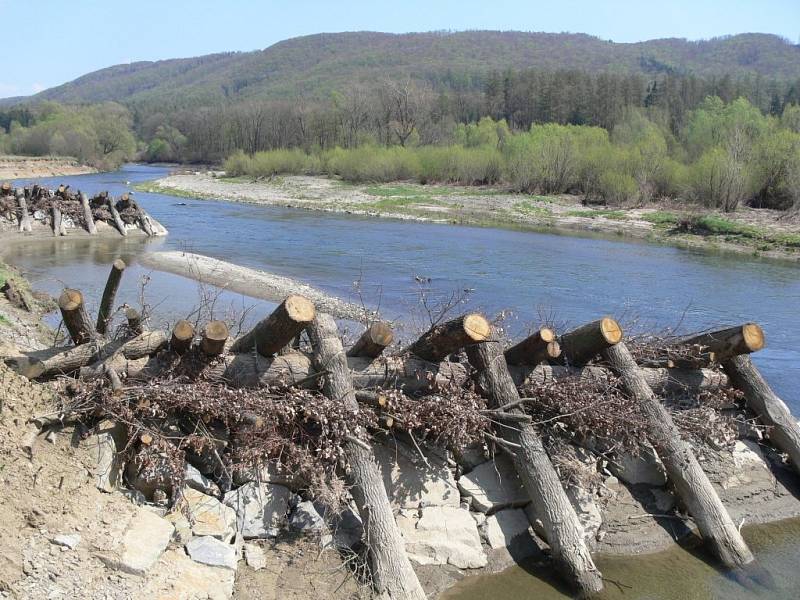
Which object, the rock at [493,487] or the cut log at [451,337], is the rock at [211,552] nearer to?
the rock at [493,487]

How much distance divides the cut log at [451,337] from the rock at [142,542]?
3.28m

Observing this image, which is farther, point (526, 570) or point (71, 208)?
point (71, 208)

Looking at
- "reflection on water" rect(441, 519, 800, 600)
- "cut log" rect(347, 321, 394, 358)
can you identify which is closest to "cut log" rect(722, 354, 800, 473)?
"reflection on water" rect(441, 519, 800, 600)

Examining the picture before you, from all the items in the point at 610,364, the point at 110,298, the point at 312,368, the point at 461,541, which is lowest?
the point at 461,541

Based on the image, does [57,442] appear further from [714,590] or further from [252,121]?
[252,121]

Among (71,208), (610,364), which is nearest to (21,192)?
(71,208)

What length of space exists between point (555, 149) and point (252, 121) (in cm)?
6406

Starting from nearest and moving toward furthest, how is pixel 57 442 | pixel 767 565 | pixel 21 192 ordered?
1. pixel 57 442
2. pixel 767 565
3. pixel 21 192

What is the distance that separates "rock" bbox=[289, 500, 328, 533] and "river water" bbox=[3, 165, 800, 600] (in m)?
4.97

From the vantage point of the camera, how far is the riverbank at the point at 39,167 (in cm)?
8088

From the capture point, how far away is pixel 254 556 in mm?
6723

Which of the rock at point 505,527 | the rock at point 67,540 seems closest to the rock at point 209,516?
the rock at point 67,540

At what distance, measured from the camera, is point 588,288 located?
25688 millimetres

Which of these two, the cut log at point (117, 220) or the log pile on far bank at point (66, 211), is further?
the cut log at point (117, 220)
